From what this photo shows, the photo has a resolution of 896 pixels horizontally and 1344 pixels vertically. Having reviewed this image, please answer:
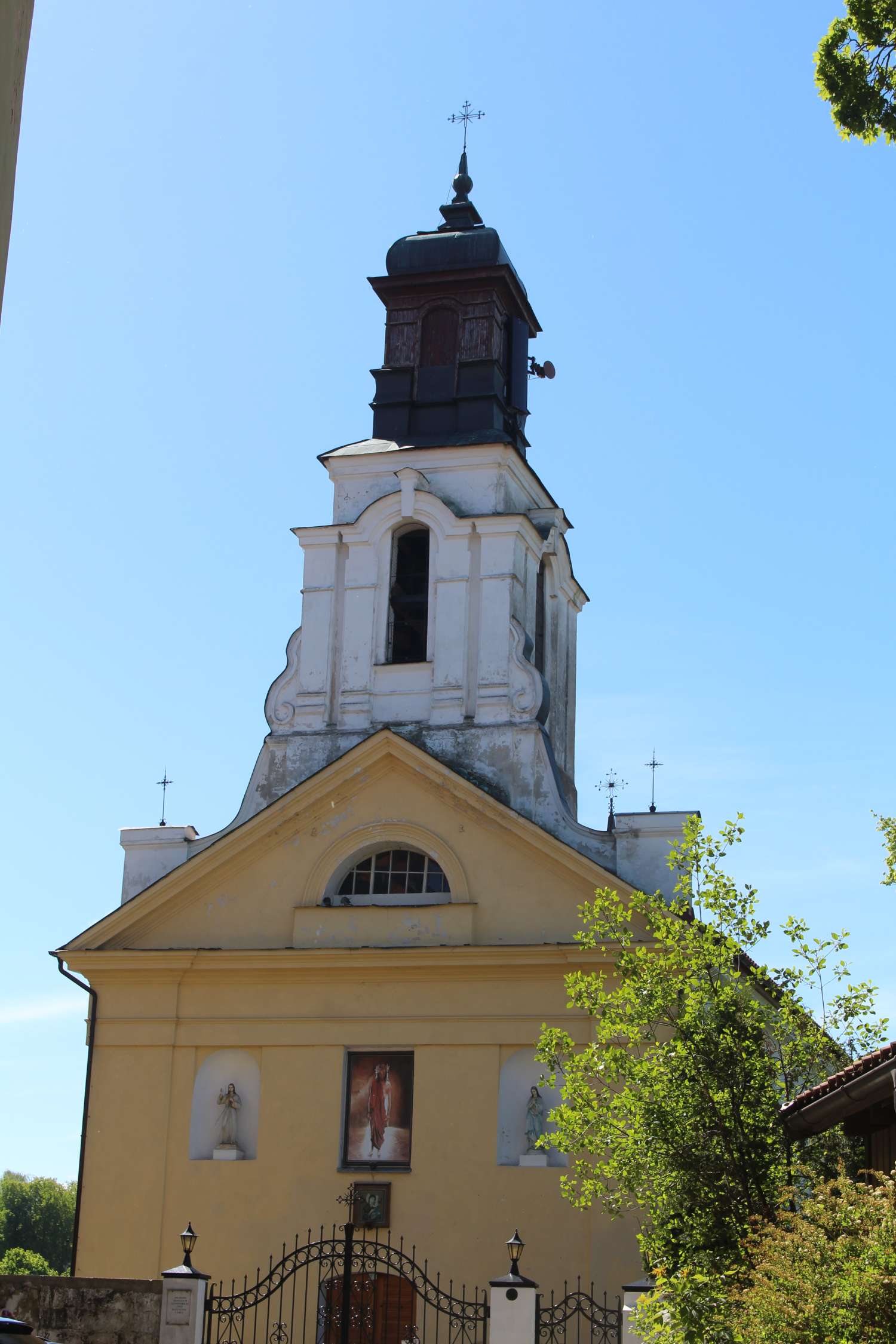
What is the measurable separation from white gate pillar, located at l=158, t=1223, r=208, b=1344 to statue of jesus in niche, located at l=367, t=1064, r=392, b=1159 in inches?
173

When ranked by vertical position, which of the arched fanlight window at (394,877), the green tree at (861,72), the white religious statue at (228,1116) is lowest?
the white religious statue at (228,1116)

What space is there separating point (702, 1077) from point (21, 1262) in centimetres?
5929

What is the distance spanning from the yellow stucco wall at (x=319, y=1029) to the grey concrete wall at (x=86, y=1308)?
3736 millimetres

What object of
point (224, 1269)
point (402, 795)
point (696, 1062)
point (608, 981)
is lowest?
point (224, 1269)

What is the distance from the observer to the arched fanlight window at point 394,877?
22.6m

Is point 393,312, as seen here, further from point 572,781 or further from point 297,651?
point 572,781

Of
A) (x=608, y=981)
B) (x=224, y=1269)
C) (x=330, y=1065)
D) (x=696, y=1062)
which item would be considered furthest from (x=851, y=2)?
(x=224, y=1269)

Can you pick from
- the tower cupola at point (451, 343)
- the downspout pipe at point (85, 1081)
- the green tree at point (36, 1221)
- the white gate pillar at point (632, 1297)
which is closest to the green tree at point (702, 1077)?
the white gate pillar at point (632, 1297)

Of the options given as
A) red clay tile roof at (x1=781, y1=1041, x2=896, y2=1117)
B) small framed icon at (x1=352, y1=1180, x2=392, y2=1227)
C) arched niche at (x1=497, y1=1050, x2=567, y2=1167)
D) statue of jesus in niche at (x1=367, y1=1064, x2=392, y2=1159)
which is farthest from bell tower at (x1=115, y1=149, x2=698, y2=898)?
red clay tile roof at (x1=781, y1=1041, x2=896, y2=1117)

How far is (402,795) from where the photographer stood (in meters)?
22.8

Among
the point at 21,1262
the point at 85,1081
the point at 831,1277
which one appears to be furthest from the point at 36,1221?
the point at 831,1277

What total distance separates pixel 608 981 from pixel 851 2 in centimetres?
1376

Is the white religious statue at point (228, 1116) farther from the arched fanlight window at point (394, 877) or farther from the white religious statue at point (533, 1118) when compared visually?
the white religious statue at point (533, 1118)

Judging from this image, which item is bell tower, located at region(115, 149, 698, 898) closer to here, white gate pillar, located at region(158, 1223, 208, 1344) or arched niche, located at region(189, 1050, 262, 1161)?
arched niche, located at region(189, 1050, 262, 1161)
